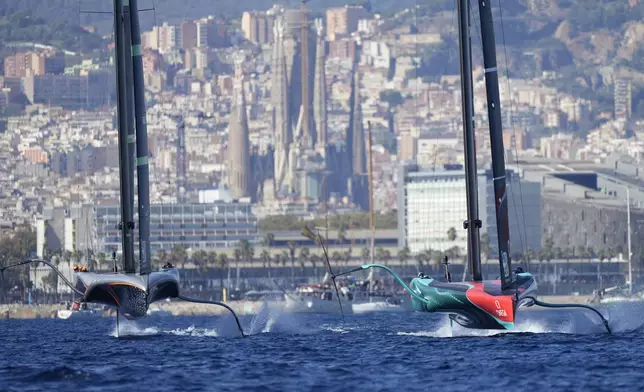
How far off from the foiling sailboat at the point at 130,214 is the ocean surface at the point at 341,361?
4.08 ft

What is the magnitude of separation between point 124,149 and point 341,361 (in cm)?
923

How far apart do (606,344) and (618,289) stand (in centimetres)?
8703

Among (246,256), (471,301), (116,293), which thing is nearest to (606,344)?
(471,301)

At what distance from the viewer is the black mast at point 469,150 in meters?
47.4

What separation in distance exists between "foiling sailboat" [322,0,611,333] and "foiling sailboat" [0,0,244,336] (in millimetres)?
→ 4966

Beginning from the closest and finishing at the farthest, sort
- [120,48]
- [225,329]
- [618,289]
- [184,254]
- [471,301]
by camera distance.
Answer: [471,301] → [120,48] → [225,329] → [618,289] → [184,254]

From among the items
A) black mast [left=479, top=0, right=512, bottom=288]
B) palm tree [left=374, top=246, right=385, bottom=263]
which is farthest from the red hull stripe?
palm tree [left=374, top=246, right=385, bottom=263]

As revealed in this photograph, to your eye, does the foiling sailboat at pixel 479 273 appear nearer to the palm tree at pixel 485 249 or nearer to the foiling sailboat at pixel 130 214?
the foiling sailboat at pixel 130 214

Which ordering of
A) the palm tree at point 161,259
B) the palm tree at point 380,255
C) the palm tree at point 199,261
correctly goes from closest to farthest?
the palm tree at point 161,259 → the palm tree at point 199,261 → the palm tree at point 380,255

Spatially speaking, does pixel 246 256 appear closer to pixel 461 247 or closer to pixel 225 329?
pixel 461 247

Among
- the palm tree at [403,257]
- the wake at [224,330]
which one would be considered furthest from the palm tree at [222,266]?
the wake at [224,330]

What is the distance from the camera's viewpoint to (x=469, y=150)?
4784 centimetres

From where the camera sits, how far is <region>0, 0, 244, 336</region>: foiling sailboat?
157 feet

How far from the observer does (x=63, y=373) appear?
40125mm
